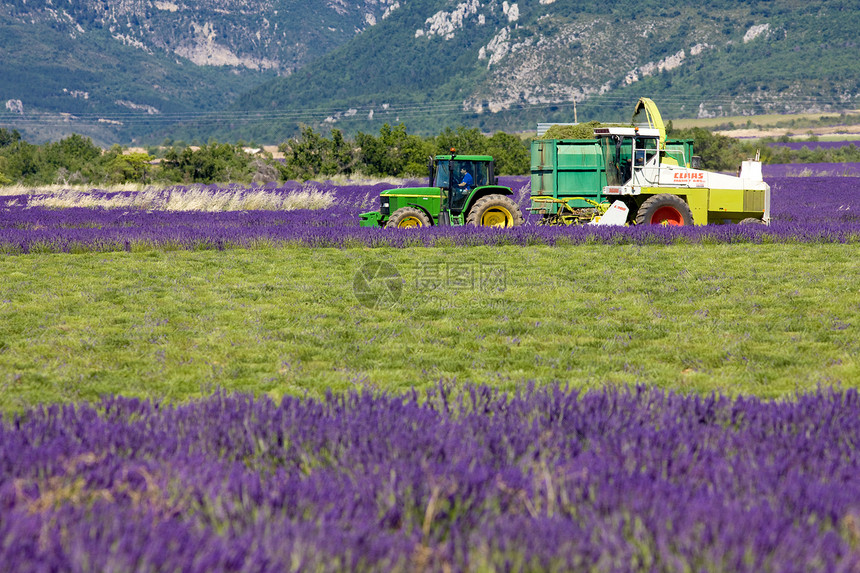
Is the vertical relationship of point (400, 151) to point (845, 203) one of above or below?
above

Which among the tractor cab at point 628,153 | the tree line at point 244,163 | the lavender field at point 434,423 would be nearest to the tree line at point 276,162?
the tree line at point 244,163

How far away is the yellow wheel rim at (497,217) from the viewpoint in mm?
15859

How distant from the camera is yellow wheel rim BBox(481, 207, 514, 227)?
15859mm

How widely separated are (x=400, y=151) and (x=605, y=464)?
1754 inches

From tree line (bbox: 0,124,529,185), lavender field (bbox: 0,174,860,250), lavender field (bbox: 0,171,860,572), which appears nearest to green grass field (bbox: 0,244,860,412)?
lavender field (bbox: 0,171,860,572)

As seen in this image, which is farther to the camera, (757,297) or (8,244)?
(8,244)

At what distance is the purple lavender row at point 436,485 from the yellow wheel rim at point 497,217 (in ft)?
38.7

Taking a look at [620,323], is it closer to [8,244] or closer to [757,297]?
[757,297]

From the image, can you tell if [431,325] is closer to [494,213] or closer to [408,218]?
[408,218]

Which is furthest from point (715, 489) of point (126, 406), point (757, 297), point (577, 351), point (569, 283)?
point (569, 283)

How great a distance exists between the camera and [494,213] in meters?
16.0

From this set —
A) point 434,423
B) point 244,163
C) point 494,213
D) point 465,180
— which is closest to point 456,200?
point 465,180

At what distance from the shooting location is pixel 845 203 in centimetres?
2384

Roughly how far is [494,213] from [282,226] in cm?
512
